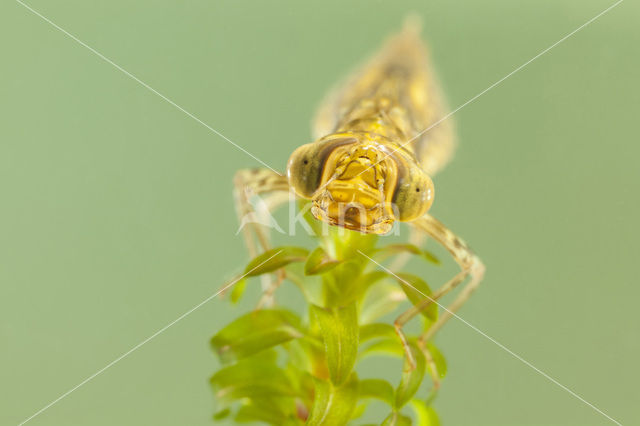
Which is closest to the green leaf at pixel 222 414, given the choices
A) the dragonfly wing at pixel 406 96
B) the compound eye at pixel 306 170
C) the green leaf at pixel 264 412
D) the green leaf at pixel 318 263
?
the green leaf at pixel 264 412

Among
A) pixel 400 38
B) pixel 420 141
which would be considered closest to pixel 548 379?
pixel 420 141

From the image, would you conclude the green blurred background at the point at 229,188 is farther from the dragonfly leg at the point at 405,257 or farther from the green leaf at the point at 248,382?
the green leaf at the point at 248,382

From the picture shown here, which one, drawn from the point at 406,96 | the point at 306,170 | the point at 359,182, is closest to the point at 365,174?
the point at 359,182

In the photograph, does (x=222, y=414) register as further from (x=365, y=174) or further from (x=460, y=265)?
(x=460, y=265)

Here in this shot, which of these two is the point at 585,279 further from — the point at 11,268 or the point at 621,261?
the point at 11,268

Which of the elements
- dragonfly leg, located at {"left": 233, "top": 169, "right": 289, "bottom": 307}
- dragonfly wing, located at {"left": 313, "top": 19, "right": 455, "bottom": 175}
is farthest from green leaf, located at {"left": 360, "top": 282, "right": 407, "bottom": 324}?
dragonfly wing, located at {"left": 313, "top": 19, "right": 455, "bottom": 175}
